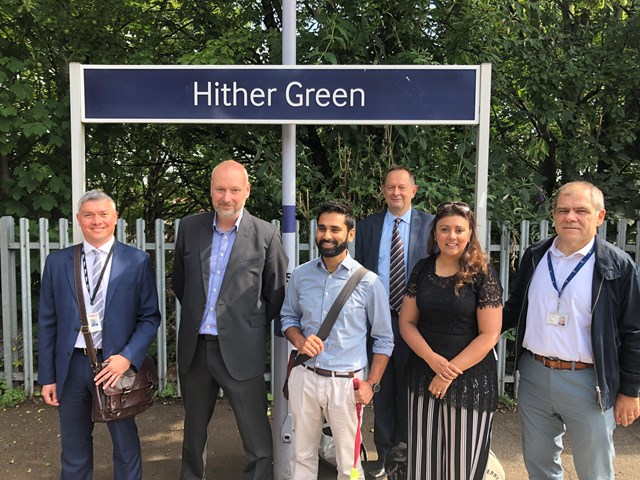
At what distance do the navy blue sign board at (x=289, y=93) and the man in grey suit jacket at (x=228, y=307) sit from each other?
1.60ft

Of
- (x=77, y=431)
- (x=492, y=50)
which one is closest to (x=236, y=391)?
(x=77, y=431)

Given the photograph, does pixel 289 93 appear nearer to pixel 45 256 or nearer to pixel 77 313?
pixel 77 313

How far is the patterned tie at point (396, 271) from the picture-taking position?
3154 millimetres

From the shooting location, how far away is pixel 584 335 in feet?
7.79

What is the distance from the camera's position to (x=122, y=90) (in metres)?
3.13

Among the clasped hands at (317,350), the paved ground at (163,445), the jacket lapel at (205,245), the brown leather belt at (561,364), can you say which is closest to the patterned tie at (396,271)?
the clasped hands at (317,350)

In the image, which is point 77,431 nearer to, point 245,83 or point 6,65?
point 245,83

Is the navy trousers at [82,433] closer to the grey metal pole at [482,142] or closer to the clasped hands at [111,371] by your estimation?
the clasped hands at [111,371]

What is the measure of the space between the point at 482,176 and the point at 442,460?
1641mm

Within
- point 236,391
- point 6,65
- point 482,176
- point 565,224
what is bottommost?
point 236,391

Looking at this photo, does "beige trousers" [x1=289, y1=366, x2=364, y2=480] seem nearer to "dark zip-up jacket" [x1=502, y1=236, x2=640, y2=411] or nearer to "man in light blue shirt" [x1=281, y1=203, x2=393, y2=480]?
"man in light blue shirt" [x1=281, y1=203, x2=393, y2=480]

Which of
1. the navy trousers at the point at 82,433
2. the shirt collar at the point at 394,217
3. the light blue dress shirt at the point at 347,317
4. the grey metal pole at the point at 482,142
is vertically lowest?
the navy trousers at the point at 82,433

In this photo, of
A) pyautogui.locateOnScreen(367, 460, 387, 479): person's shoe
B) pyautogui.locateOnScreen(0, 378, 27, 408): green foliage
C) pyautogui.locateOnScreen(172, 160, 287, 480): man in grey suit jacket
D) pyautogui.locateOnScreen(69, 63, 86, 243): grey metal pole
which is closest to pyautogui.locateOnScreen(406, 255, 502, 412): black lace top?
pyautogui.locateOnScreen(172, 160, 287, 480): man in grey suit jacket

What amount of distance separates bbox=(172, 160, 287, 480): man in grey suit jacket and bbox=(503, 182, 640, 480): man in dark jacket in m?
1.38
